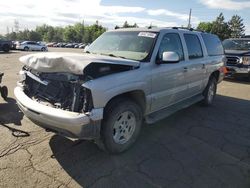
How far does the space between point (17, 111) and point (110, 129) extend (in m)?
2.98

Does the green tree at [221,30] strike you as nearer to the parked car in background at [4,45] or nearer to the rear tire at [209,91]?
the parked car in background at [4,45]

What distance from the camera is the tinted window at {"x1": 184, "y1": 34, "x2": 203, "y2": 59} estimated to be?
537cm

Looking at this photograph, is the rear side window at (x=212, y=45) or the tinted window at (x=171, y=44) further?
the rear side window at (x=212, y=45)

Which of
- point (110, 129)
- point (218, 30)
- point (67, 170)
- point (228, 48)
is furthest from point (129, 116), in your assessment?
point (218, 30)

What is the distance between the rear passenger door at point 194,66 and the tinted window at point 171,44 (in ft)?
1.10

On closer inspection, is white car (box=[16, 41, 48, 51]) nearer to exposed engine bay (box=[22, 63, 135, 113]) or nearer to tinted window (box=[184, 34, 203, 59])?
tinted window (box=[184, 34, 203, 59])

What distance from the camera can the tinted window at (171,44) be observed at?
4478 mm

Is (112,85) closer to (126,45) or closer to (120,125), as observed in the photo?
(120,125)

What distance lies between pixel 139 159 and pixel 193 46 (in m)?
3.04

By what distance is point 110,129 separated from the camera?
11.5ft

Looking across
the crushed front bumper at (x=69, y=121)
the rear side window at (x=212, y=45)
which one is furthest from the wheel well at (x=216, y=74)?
the crushed front bumper at (x=69, y=121)

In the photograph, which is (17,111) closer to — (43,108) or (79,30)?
(43,108)

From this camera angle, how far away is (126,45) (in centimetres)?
455

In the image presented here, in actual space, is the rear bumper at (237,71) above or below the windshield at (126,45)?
below
